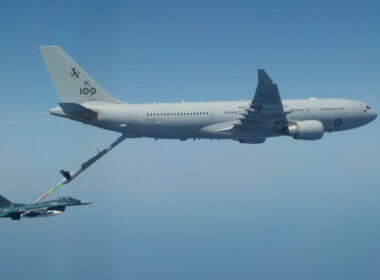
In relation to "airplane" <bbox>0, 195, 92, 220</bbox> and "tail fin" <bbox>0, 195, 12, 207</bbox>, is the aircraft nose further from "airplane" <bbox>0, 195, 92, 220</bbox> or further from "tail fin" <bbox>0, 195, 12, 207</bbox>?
"tail fin" <bbox>0, 195, 12, 207</bbox>

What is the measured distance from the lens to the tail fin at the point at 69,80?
39.0 metres

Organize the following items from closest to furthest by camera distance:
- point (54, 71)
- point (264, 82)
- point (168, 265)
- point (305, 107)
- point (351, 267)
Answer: point (264, 82) < point (54, 71) < point (305, 107) < point (351, 267) < point (168, 265)

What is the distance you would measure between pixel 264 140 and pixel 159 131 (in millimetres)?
14390

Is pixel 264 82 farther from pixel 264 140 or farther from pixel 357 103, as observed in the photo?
pixel 357 103

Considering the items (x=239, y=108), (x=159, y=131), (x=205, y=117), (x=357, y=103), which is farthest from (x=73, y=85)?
(x=357, y=103)

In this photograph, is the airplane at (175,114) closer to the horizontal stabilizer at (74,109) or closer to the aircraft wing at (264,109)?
the aircraft wing at (264,109)

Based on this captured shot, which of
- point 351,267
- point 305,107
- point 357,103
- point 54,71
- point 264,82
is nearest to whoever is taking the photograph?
point 264,82

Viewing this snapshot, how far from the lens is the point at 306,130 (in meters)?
39.5

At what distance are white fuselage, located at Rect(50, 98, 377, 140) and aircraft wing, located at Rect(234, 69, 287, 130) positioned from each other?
0.66m

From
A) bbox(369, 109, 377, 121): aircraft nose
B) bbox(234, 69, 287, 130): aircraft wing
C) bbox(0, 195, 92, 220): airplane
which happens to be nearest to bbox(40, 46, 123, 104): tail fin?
bbox(0, 195, 92, 220): airplane

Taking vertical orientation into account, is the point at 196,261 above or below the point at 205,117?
below

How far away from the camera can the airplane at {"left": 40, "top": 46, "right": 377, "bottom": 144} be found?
38.2 m

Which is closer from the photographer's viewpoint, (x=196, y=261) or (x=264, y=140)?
(x=264, y=140)

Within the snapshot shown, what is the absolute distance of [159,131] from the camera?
129 feet
